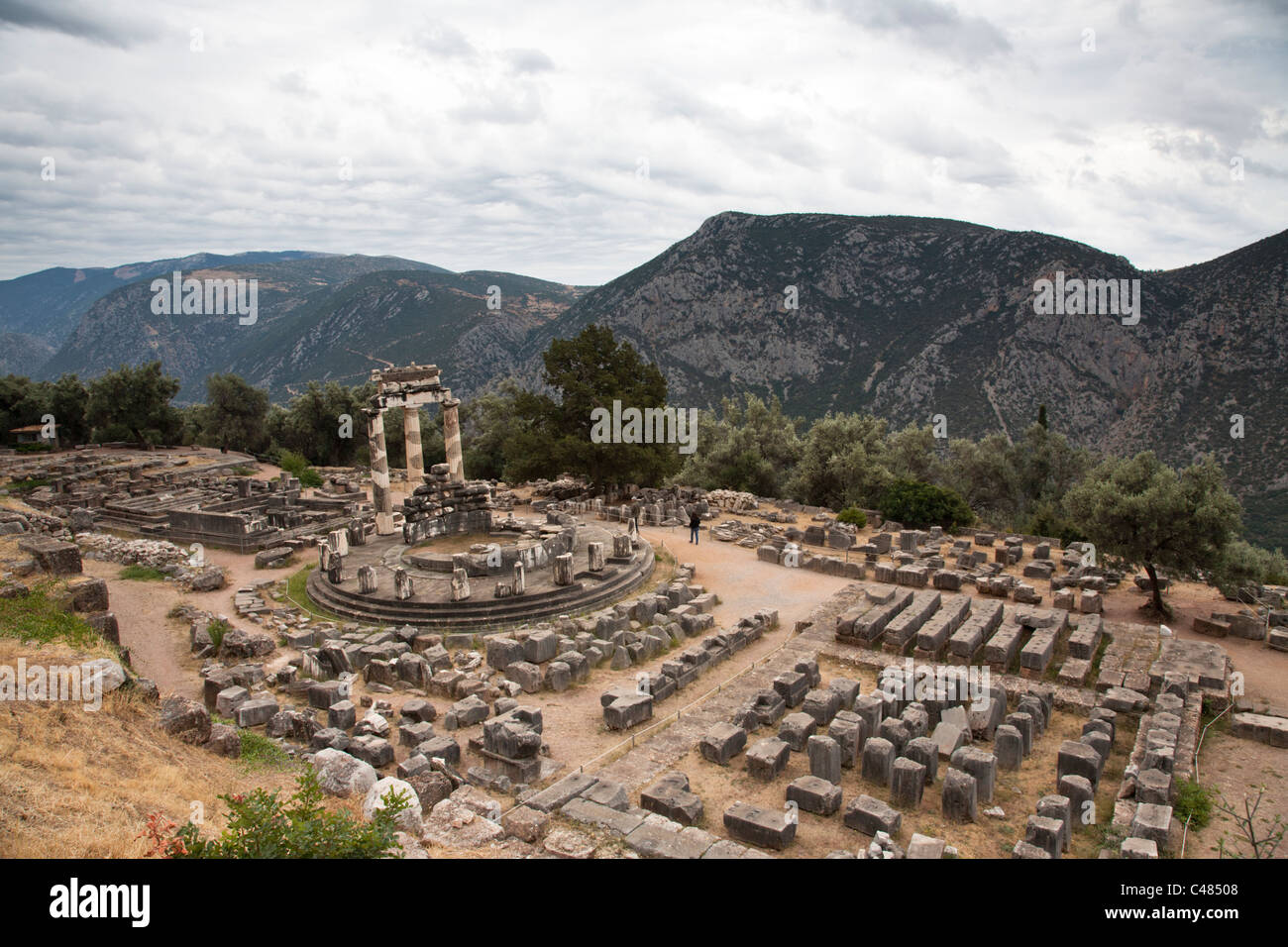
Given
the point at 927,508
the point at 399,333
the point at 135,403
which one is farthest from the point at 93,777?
the point at 399,333

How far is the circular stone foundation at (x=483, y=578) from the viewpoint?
20.2 m

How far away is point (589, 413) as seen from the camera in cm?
3591

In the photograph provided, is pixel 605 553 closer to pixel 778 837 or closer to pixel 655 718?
pixel 655 718

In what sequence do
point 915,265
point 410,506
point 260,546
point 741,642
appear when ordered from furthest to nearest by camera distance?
point 915,265
point 260,546
point 410,506
point 741,642

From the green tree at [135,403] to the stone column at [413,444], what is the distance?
30.4 metres

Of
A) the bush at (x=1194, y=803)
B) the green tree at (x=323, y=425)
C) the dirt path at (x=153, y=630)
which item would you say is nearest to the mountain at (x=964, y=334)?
the green tree at (x=323, y=425)

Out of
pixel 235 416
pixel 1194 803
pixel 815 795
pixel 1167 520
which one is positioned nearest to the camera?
pixel 815 795

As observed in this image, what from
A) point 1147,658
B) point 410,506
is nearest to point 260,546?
point 410,506

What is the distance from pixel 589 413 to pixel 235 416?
110 ft

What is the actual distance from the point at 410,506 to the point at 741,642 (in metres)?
13.7

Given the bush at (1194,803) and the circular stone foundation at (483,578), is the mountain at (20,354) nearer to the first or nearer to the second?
the circular stone foundation at (483,578)

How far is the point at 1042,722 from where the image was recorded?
14.8 metres

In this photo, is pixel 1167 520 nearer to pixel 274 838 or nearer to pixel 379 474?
pixel 274 838

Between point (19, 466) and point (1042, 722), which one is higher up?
point (19, 466)
